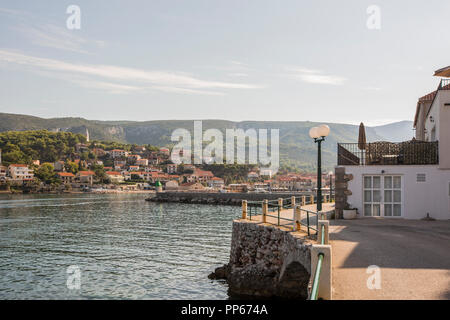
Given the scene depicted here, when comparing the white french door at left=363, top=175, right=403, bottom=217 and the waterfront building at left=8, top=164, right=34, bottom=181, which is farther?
the waterfront building at left=8, top=164, right=34, bottom=181

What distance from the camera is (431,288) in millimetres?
7992

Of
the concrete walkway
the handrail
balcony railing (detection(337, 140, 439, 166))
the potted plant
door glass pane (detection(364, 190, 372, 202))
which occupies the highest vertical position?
balcony railing (detection(337, 140, 439, 166))

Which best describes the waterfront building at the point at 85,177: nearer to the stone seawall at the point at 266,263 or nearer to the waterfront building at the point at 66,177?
the waterfront building at the point at 66,177

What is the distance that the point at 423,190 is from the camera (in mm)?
19656

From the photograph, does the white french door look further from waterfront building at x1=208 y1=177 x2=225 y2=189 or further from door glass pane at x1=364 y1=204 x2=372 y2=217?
waterfront building at x1=208 y1=177 x2=225 y2=189


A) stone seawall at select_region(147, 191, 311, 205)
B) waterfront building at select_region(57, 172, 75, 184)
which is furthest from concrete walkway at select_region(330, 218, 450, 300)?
waterfront building at select_region(57, 172, 75, 184)

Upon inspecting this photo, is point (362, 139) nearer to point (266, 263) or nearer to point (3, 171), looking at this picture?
point (266, 263)

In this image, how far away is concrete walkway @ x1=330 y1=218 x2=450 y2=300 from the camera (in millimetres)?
7923

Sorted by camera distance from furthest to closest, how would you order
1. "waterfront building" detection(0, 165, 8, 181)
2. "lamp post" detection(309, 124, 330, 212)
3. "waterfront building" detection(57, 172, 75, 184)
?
"waterfront building" detection(57, 172, 75, 184) < "waterfront building" detection(0, 165, 8, 181) < "lamp post" detection(309, 124, 330, 212)

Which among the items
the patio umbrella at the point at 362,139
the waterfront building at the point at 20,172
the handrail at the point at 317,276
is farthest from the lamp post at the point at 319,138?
the waterfront building at the point at 20,172

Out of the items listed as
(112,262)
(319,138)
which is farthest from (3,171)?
(319,138)

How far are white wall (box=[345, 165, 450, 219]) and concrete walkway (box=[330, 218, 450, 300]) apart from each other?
2815mm

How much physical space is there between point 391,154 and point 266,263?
29.6 ft

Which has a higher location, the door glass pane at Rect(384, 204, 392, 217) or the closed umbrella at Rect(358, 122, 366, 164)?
the closed umbrella at Rect(358, 122, 366, 164)
